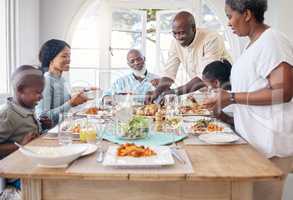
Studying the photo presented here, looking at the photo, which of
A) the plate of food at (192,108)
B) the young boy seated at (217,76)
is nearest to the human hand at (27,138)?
the plate of food at (192,108)

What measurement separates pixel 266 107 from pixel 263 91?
0.08 m

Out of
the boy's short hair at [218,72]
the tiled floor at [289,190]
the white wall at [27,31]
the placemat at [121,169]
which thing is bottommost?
the tiled floor at [289,190]

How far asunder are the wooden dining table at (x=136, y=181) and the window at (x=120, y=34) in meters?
3.37

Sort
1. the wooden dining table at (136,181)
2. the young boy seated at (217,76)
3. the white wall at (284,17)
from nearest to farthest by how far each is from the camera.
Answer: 1. the wooden dining table at (136,181)
2. the young boy seated at (217,76)
3. the white wall at (284,17)

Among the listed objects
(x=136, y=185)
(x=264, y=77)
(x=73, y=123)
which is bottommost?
(x=136, y=185)

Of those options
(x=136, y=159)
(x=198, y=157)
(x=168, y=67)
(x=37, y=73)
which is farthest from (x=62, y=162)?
(x=168, y=67)

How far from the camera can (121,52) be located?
4719mm

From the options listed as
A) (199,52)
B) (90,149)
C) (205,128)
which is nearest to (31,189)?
(90,149)

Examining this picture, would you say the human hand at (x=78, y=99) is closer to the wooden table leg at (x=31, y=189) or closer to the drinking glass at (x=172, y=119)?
the drinking glass at (x=172, y=119)

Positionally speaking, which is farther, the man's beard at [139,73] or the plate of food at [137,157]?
the man's beard at [139,73]

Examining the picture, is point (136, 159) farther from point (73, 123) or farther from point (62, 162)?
point (73, 123)

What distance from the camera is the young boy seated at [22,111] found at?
1847mm

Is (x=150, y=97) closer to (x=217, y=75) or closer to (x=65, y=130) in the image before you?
(x=217, y=75)

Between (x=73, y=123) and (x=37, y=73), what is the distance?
1.08 ft
